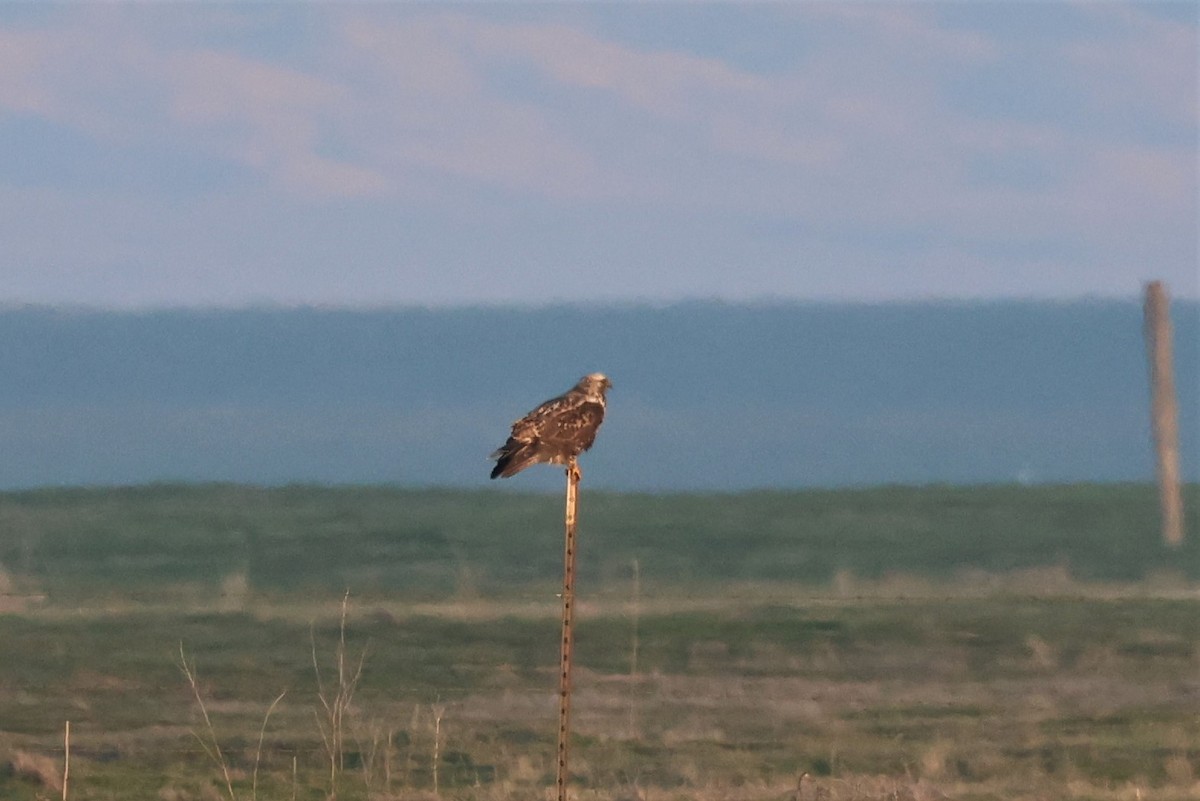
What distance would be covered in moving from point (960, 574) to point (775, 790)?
16.8 meters

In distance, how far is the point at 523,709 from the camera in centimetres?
1809

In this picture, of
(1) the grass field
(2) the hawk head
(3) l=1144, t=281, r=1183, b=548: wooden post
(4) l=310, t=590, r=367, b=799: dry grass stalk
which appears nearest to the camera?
(2) the hawk head

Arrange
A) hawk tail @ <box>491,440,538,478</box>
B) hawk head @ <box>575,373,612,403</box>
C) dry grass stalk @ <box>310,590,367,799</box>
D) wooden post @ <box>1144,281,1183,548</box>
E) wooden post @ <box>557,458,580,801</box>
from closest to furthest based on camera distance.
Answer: wooden post @ <box>557,458,580,801</box>, hawk tail @ <box>491,440,538,478</box>, hawk head @ <box>575,373,612,403</box>, dry grass stalk @ <box>310,590,367,799</box>, wooden post @ <box>1144,281,1183,548</box>

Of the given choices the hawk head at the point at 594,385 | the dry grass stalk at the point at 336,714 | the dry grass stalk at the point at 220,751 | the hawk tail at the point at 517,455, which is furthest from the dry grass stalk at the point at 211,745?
the hawk head at the point at 594,385

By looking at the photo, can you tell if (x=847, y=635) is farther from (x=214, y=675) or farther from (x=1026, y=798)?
(x=1026, y=798)

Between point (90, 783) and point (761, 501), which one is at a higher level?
point (761, 501)

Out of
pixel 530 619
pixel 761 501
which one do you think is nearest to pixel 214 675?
pixel 530 619

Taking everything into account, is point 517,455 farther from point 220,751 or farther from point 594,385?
point 220,751

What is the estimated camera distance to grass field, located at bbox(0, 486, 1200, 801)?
14.9 metres

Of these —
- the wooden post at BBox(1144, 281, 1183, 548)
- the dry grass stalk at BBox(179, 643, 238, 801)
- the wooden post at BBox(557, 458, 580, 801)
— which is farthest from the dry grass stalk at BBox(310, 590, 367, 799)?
the wooden post at BBox(1144, 281, 1183, 548)

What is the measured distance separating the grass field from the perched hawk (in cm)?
149

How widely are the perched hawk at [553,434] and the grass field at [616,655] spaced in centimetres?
149

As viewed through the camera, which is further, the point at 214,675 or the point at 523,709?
the point at 214,675

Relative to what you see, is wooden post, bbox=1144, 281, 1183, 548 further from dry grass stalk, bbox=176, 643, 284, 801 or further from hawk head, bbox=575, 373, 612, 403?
hawk head, bbox=575, 373, 612, 403
